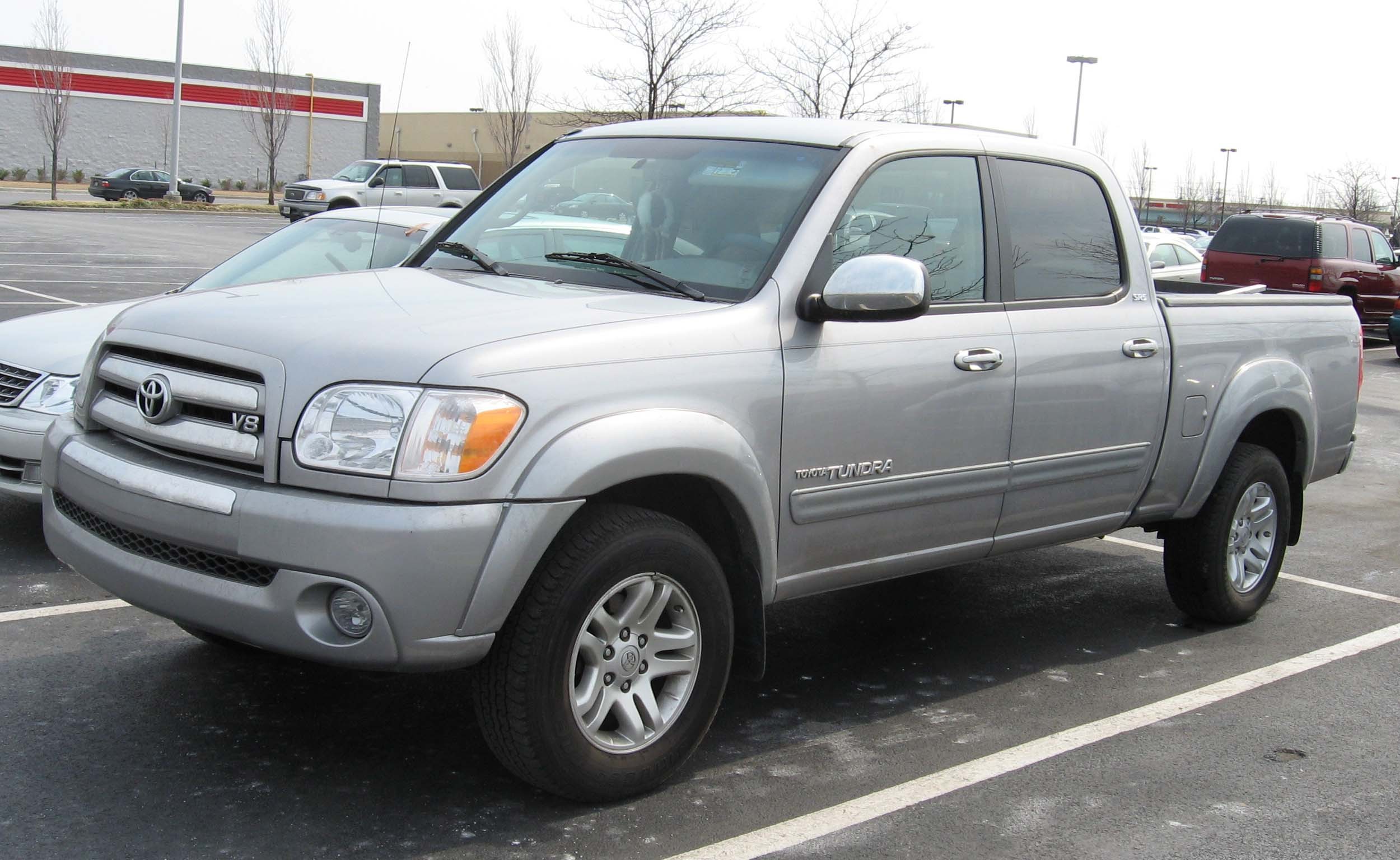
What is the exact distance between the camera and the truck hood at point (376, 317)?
132 inches

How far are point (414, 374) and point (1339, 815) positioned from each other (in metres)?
2.89

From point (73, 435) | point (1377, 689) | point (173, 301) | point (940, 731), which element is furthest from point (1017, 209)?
point (73, 435)

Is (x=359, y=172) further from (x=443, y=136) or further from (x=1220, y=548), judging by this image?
(x=443, y=136)

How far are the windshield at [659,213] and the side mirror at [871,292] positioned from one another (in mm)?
225

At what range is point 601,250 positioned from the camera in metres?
4.40

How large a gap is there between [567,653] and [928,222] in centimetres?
204

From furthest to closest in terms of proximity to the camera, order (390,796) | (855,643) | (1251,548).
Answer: (1251,548)
(855,643)
(390,796)

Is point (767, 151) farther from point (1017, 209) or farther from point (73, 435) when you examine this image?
point (73, 435)

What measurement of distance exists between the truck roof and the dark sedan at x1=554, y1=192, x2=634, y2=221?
1.14 ft

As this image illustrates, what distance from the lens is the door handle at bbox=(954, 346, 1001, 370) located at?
4.45 metres

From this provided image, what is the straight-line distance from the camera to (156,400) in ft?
11.8

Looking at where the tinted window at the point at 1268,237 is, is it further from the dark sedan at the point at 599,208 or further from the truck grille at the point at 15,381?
the truck grille at the point at 15,381

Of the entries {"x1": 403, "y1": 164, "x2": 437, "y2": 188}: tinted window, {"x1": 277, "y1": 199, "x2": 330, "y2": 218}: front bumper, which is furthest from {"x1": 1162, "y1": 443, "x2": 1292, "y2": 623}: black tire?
{"x1": 277, "y1": 199, "x2": 330, "y2": 218}: front bumper

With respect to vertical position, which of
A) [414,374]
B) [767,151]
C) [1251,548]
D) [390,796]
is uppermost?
[767,151]
